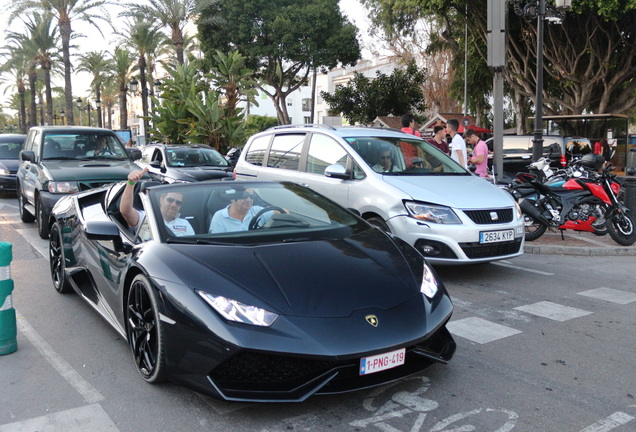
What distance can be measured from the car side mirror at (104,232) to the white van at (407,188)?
318 centimetres

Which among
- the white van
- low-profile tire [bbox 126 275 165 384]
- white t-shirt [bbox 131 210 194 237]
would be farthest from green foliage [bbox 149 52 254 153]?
low-profile tire [bbox 126 275 165 384]

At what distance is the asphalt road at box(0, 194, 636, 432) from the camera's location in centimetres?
329

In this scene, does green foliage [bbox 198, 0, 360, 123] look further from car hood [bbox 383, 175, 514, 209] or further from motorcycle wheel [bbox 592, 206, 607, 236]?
car hood [bbox 383, 175, 514, 209]

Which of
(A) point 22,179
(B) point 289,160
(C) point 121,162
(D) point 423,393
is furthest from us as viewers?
(A) point 22,179

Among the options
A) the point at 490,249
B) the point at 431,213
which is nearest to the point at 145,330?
the point at 431,213

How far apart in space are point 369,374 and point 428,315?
0.54 metres

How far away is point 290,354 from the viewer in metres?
3.04

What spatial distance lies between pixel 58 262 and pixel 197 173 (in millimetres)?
6549

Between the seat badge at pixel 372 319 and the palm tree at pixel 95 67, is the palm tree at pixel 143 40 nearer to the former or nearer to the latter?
the palm tree at pixel 95 67

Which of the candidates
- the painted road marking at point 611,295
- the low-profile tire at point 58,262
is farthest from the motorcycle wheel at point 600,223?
the low-profile tire at point 58,262

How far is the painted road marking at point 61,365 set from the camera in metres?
3.71

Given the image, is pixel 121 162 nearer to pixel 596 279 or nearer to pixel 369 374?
pixel 596 279

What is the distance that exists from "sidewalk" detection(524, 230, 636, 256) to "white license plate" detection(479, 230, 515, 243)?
2.35 metres

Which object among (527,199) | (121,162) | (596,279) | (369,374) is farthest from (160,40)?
(369,374)
